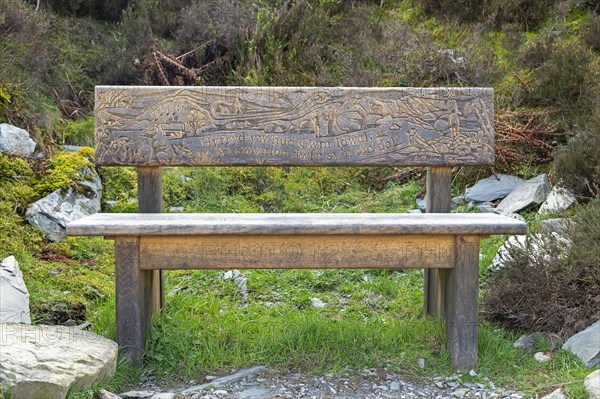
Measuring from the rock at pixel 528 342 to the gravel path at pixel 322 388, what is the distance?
1.23ft

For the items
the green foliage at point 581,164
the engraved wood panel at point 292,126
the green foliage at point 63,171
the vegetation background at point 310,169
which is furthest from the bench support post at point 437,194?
the green foliage at point 63,171

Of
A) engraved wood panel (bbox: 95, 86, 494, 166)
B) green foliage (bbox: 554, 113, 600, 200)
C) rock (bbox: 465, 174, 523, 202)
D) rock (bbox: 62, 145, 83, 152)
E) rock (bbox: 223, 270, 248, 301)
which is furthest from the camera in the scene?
rock (bbox: 62, 145, 83, 152)

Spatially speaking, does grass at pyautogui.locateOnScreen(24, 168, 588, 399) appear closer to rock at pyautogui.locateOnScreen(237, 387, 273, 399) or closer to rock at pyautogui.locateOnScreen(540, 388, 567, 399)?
rock at pyautogui.locateOnScreen(540, 388, 567, 399)

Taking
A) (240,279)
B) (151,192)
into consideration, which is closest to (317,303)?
(240,279)

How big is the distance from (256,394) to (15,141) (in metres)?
3.39

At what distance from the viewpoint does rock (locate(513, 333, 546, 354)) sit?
160 inches

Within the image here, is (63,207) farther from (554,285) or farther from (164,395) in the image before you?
(554,285)

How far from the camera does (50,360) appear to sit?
322 centimetres

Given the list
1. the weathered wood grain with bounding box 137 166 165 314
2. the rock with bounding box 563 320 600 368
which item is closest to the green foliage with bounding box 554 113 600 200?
the rock with bounding box 563 320 600 368

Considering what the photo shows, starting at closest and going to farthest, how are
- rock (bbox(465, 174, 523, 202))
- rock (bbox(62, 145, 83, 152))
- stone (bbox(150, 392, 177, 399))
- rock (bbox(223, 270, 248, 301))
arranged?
1. stone (bbox(150, 392, 177, 399))
2. rock (bbox(223, 270, 248, 301))
3. rock (bbox(465, 174, 523, 202))
4. rock (bbox(62, 145, 83, 152))

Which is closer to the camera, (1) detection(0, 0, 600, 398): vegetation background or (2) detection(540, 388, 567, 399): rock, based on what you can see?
(2) detection(540, 388, 567, 399): rock

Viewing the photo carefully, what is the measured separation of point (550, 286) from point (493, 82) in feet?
12.2

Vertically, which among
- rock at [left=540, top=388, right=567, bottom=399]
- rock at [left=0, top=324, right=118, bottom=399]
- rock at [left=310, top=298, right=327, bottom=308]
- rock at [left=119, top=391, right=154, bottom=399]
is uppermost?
rock at [left=0, top=324, right=118, bottom=399]

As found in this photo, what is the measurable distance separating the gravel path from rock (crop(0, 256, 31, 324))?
0.77 meters
